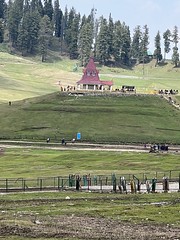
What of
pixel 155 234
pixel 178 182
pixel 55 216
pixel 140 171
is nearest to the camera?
pixel 155 234

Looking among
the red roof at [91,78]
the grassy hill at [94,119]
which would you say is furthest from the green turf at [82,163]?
the red roof at [91,78]

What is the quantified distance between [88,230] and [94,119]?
100570 millimetres

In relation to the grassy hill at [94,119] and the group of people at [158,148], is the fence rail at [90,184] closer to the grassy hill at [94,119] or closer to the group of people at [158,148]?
the group of people at [158,148]

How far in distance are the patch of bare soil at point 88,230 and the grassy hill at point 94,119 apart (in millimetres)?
81213

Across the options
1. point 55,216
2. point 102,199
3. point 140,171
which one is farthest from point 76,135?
point 55,216

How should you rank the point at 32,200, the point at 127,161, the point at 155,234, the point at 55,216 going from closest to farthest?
the point at 155,234
the point at 55,216
the point at 32,200
the point at 127,161

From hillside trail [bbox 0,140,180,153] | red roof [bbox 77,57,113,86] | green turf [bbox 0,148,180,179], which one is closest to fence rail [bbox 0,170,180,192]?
green turf [bbox 0,148,180,179]

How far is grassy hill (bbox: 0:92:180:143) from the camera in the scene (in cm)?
13100

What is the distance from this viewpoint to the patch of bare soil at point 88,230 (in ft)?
134

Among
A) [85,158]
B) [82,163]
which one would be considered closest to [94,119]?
[85,158]

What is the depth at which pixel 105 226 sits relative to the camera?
45.0m

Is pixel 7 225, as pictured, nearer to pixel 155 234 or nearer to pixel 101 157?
pixel 155 234

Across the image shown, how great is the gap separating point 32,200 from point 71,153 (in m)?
50.4

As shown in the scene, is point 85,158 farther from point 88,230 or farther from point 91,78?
point 91,78
